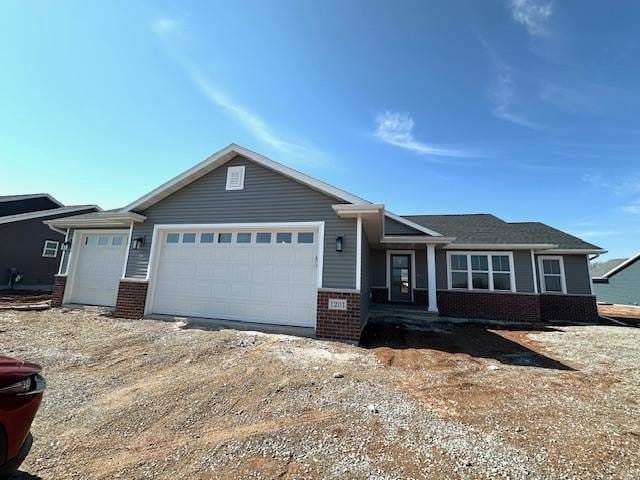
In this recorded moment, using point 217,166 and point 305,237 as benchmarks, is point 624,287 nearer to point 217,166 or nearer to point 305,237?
point 305,237

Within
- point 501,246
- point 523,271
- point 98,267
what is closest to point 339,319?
point 501,246

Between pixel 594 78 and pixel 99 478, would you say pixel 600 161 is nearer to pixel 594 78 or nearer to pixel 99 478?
pixel 594 78

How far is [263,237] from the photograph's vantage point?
26.4 ft

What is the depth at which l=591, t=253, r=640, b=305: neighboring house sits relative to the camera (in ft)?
68.7

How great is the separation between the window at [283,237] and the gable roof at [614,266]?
2795 centimetres

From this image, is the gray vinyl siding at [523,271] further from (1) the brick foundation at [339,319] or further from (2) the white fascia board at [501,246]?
(1) the brick foundation at [339,319]

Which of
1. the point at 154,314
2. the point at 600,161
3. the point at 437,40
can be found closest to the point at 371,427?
Answer: the point at 154,314

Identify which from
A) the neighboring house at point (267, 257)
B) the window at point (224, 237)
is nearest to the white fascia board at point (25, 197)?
the neighboring house at point (267, 257)

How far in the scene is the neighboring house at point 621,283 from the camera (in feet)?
68.7

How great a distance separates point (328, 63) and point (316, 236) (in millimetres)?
5908

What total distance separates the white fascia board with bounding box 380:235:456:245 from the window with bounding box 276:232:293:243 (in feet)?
14.9

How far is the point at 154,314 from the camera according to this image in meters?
8.49

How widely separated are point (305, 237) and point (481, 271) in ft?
27.7

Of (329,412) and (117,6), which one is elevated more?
(117,6)
